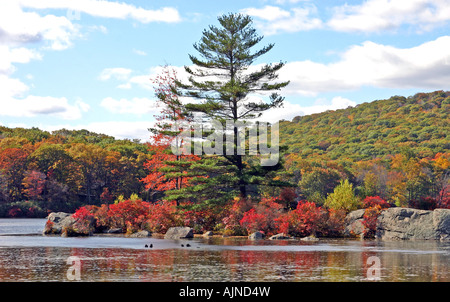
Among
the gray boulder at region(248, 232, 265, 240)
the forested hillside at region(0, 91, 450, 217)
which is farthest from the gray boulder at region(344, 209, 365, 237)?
the forested hillside at region(0, 91, 450, 217)

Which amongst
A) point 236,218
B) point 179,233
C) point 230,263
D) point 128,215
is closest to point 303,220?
point 236,218

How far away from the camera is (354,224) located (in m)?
39.4

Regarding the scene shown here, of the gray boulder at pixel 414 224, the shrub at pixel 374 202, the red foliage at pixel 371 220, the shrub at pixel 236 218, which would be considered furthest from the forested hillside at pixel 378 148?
the shrub at pixel 236 218

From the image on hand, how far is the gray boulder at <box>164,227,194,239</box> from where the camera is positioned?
3797cm

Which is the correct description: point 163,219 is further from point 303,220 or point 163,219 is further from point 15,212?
point 15,212

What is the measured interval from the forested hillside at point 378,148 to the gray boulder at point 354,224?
364 cm

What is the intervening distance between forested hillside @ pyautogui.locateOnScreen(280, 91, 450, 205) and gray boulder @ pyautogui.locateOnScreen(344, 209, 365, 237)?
11.9ft

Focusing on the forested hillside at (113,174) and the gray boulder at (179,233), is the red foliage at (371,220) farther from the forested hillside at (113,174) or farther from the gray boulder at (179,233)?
the forested hillside at (113,174)

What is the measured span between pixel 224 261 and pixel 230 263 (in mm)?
791

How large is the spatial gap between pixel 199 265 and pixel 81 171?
235 ft

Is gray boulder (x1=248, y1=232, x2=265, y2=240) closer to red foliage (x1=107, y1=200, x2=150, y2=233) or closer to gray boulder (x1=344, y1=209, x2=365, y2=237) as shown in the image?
gray boulder (x1=344, y1=209, x2=365, y2=237)

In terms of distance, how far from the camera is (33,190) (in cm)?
8275
